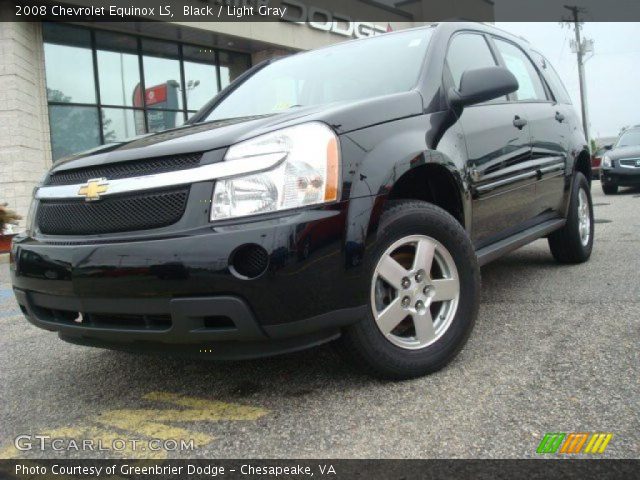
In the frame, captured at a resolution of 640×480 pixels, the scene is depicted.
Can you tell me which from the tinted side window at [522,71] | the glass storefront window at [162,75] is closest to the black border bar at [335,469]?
the tinted side window at [522,71]

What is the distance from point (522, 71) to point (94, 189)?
10.6 ft

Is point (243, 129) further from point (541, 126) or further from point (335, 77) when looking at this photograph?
point (541, 126)

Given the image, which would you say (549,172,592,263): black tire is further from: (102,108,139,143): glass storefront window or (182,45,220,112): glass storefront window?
(182,45,220,112): glass storefront window

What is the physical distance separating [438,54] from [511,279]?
2.06 metres

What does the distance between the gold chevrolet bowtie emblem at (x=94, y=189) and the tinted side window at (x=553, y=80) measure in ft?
11.8

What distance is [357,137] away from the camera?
7.43ft

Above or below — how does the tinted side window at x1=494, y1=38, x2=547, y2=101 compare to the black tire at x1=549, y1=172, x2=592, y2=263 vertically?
above

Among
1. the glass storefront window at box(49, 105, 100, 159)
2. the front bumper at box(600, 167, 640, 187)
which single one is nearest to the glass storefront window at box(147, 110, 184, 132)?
the glass storefront window at box(49, 105, 100, 159)

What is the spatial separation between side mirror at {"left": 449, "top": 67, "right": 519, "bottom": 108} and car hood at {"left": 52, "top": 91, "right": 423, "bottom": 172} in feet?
1.10

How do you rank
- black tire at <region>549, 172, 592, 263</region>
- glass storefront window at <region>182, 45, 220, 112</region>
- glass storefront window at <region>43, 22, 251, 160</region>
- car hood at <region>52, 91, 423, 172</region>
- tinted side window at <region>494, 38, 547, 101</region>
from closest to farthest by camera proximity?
car hood at <region>52, 91, 423, 172</region>, tinted side window at <region>494, 38, 547, 101</region>, black tire at <region>549, 172, 592, 263</region>, glass storefront window at <region>43, 22, 251, 160</region>, glass storefront window at <region>182, 45, 220, 112</region>

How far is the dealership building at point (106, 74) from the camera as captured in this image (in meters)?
11.1

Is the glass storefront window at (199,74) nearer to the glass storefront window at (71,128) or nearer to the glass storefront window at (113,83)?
the glass storefront window at (113,83)

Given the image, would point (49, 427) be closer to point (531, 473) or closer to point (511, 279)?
point (531, 473)

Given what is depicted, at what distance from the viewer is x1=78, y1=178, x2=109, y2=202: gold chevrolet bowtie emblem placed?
2244 millimetres
